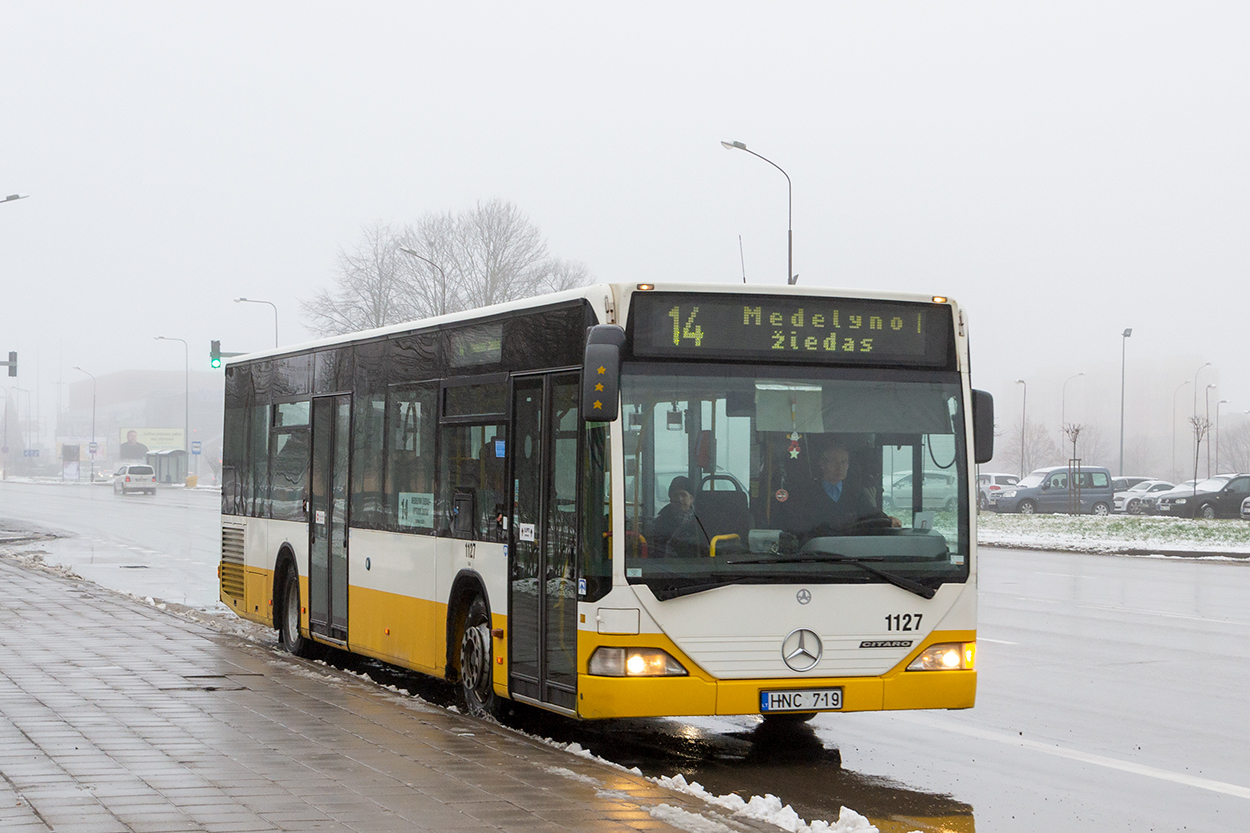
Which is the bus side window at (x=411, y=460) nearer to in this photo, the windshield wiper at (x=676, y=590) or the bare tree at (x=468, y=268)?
the windshield wiper at (x=676, y=590)

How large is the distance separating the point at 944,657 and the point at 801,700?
0.91 meters

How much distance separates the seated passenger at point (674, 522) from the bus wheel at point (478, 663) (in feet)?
6.31

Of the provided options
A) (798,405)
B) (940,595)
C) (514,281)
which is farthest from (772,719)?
(514,281)

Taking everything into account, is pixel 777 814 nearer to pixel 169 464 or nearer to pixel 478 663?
pixel 478 663

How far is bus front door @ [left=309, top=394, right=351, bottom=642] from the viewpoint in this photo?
12477mm

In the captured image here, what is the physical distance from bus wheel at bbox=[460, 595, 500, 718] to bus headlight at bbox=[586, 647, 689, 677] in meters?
1.63

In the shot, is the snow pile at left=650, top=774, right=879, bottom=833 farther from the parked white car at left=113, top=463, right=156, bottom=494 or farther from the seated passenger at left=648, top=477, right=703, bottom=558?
the parked white car at left=113, top=463, right=156, bottom=494

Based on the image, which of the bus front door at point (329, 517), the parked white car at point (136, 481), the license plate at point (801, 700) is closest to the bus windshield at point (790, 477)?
the license plate at point (801, 700)

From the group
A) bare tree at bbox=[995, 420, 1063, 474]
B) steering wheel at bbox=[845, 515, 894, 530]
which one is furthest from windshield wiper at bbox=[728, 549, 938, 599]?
bare tree at bbox=[995, 420, 1063, 474]

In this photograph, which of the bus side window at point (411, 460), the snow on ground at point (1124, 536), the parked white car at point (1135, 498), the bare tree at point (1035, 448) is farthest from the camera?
the bare tree at point (1035, 448)

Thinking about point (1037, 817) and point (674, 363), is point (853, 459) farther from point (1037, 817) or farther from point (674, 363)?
point (1037, 817)

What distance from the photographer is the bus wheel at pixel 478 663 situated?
32.0 feet

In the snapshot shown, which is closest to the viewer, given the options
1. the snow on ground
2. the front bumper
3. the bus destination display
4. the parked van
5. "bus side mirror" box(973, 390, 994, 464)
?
the front bumper

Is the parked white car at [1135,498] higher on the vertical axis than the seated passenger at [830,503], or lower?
lower
